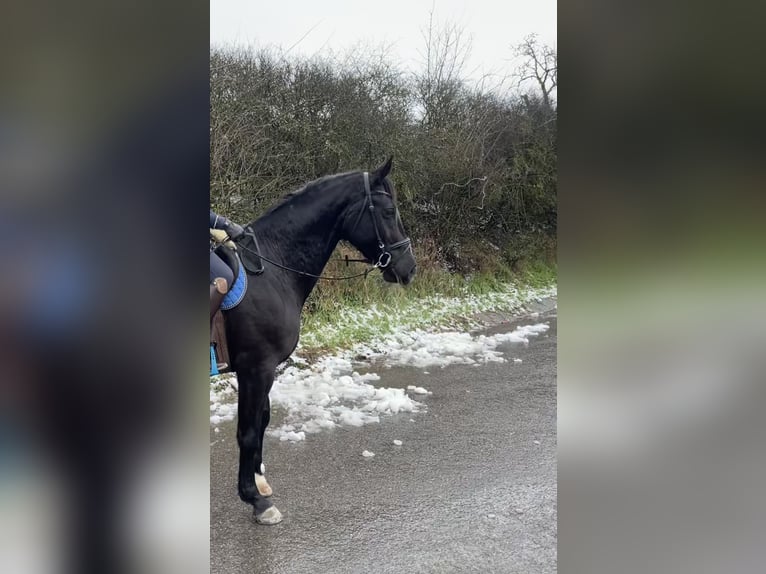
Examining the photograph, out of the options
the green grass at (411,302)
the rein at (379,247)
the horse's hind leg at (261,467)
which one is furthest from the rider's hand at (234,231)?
the horse's hind leg at (261,467)

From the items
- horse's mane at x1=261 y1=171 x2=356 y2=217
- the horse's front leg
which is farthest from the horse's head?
the horse's front leg

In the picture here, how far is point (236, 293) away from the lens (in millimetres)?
2201

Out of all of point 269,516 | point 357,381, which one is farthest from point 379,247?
point 269,516

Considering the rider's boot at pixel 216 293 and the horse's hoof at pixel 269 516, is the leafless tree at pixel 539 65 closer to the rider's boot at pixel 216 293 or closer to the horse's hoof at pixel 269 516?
the rider's boot at pixel 216 293

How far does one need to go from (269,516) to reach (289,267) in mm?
1011

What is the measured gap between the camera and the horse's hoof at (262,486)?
2.22 meters

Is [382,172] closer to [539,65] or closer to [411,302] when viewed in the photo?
[411,302]

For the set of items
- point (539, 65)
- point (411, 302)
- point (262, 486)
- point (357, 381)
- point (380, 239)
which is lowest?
point (262, 486)
